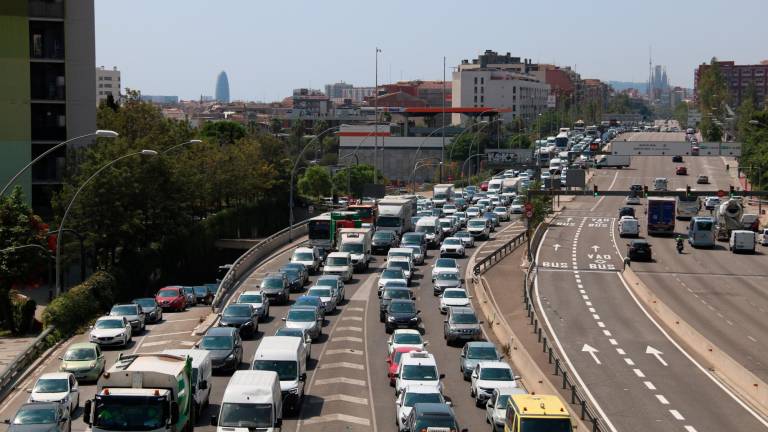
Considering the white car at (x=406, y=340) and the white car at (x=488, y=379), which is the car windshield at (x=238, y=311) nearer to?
the white car at (x=406, y=340)

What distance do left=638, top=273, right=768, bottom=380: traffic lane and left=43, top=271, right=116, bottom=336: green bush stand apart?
24896 millimetres

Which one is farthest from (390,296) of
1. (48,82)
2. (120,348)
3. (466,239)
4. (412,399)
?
(48,82)

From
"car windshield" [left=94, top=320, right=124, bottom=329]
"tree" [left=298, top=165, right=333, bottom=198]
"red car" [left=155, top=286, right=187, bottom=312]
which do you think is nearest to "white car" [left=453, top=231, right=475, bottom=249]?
"red car" [left=155, top=286, right=187, bottom=312]

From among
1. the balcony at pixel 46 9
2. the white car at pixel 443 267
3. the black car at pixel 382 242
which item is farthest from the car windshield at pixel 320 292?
the balcony at pixel 46 9

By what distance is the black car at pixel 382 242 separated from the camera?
6838 centimetres

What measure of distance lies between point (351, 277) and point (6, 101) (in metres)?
24.8

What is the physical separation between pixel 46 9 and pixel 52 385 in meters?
43.7

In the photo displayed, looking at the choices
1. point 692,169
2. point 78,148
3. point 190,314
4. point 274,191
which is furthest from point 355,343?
point 692,169

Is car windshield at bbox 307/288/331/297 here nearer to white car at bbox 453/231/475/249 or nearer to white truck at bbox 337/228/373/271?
white truck at bbox 337/228/373/271

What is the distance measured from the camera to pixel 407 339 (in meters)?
36.7

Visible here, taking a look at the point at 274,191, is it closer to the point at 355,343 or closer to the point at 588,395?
the point at 355,343

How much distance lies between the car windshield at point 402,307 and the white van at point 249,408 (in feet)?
58.3

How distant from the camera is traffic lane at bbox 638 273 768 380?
41.2 m

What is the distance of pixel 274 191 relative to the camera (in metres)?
101
